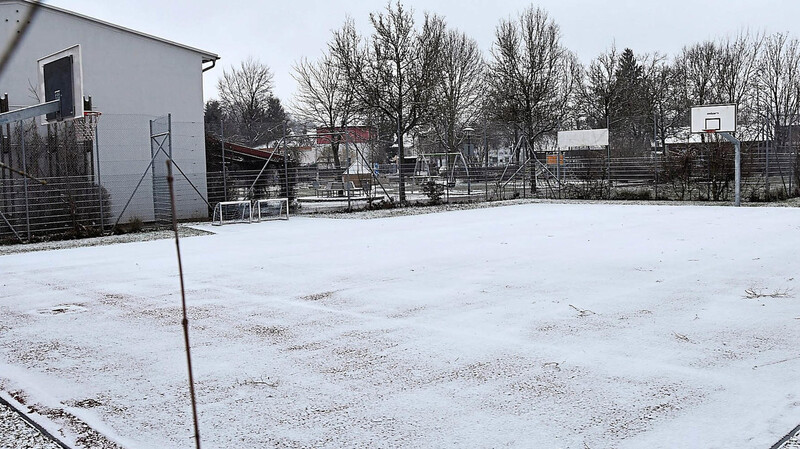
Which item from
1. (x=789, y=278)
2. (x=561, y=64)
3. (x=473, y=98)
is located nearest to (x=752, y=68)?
(x=561, y=64)

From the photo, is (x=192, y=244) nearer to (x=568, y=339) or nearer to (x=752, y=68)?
(x=568, y=339)

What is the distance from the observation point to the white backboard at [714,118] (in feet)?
68.4

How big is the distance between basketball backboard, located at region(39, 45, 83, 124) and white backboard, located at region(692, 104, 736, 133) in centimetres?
1874

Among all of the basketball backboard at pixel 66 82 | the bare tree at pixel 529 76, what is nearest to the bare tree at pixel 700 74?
the bare tree at pixel 529 76

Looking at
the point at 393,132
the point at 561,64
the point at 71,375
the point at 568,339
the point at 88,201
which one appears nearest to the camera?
the point at 71,375

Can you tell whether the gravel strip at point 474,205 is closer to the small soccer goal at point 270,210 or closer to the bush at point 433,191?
the bush at point 433,191

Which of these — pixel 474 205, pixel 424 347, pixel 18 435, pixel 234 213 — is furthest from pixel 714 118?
pixel 18 435

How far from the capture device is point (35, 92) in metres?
17.1

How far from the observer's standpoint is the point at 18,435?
379 cm

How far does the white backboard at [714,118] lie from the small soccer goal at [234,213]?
13174 millimetres

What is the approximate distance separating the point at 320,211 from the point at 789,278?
14.8 m

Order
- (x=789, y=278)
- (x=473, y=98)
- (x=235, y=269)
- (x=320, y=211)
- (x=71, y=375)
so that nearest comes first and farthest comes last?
(x=71, y=375) < (x=789, y=278) < (x=235, y=269) < (x=320, y=211) < (x=473, y=98)

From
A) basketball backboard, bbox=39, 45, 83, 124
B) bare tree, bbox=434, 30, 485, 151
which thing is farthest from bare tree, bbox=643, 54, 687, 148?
basketball backboard, bbox=39, 45, 83, 124

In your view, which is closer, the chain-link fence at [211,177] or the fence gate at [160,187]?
the chain-link fence at [211,177]
